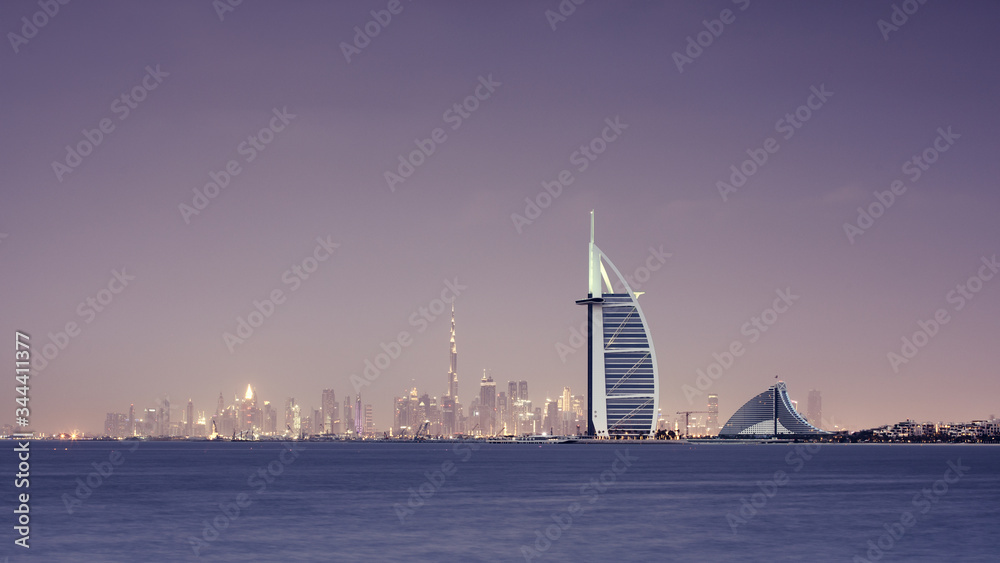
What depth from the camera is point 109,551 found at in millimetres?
62719

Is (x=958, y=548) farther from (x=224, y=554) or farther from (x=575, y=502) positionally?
(x=224, y=554)

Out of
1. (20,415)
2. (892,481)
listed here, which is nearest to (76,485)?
(20,415)

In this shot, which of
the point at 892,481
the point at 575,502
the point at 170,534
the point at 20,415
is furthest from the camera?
the point at 892,481

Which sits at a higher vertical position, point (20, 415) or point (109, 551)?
point (20, 415)

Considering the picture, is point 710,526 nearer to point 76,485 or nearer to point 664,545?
point 664,545

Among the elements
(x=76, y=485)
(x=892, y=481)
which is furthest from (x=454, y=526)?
(x=892, y=481)

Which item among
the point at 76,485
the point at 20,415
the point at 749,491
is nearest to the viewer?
the point at 20,415

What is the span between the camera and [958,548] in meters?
65.6

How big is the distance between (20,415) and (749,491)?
78.5 m

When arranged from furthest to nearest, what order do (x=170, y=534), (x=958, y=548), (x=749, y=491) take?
(x=749, y=491) < (x=170, y=534) < (x=958, y=548)

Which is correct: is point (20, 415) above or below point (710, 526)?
above

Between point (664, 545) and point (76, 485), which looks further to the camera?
point (76, 485)

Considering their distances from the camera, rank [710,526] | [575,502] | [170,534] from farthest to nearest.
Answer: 1. [575,502]
2. [710,526]
3. [170,534]

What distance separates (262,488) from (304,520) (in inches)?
1527
